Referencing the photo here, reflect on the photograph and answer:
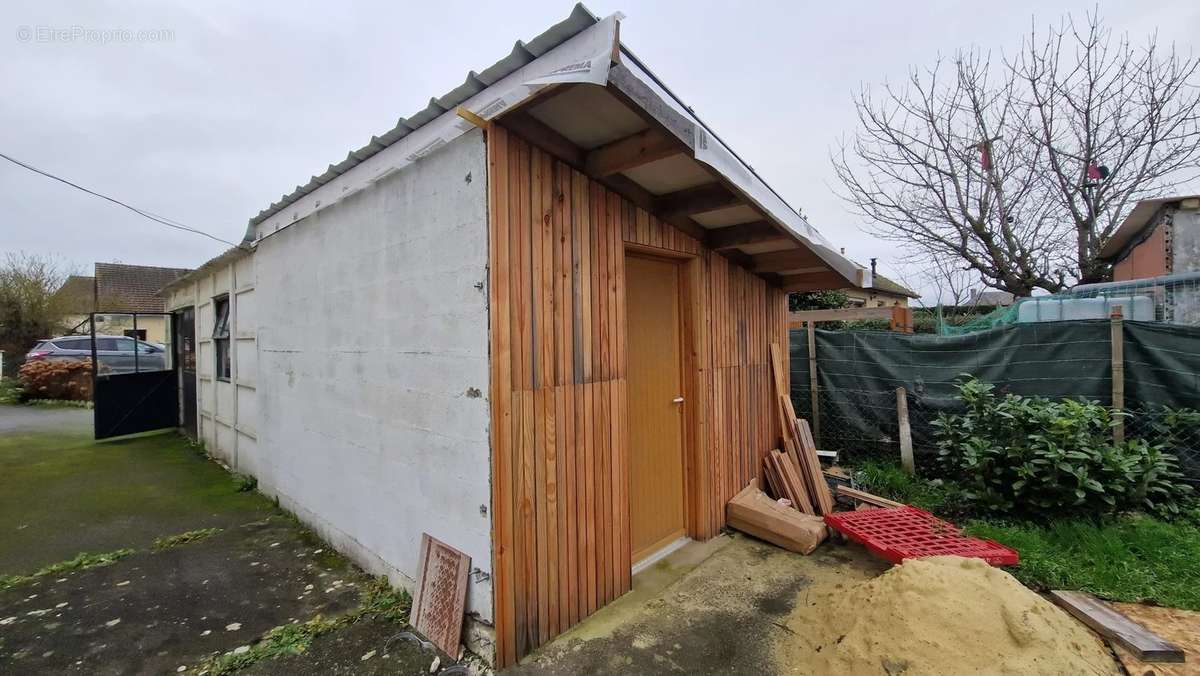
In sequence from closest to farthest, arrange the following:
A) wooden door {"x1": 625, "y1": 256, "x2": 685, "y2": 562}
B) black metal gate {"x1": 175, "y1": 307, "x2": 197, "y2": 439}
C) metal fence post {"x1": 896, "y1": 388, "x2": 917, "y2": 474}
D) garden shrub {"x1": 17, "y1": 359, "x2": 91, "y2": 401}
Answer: wooden door {"x1": 625, "y1": 256, "x2": 685, "y2": 562} < metal fence post {"x1": 896, "y1": 388, "x2": 917, "y2": 474} < black metal gate {"x1": 175, "y1": 307, "x2": 197, "y2": 439} < garden shrub {"x1": 17, "y1": 359, "x2": 91, "y2": 401}

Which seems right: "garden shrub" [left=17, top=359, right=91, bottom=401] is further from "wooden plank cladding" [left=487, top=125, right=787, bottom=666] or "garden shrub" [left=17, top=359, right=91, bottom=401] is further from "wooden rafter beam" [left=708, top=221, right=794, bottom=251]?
"wooden rafter beam" [left=708, top=221, right=794, bottom=251]

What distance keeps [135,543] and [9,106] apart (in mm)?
6120

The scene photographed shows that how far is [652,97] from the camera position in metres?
1.87

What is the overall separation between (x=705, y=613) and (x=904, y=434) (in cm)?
327

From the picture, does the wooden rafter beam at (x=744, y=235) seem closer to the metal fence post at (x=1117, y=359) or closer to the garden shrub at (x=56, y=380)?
the metal fence post at (x=1117, y=359)

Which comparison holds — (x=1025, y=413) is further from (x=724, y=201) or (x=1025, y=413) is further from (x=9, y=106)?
(x=9, y=106)

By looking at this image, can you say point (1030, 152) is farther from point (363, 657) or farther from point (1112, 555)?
point (363, 657)

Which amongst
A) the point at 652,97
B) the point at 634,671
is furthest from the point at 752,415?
the point at 652,97

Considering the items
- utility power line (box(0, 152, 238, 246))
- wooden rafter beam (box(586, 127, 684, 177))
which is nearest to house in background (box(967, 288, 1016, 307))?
wooden rafter beam (box(586, 127, 684, 177))

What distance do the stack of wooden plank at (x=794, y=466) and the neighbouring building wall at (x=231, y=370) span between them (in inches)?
209

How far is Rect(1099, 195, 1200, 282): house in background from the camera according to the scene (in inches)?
245

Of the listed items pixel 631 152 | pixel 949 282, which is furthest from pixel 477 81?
pixel 949 282

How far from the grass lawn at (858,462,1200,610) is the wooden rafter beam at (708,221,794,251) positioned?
258cm

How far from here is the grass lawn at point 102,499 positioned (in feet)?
12.7
